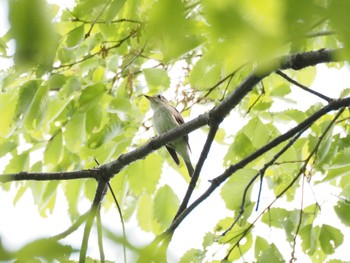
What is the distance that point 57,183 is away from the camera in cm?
261

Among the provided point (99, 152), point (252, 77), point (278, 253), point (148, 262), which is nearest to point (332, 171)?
point (278, 253)

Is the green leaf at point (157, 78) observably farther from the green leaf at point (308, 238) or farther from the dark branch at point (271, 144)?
the green leaf at point (308, 238)

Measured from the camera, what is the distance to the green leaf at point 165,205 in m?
2.34

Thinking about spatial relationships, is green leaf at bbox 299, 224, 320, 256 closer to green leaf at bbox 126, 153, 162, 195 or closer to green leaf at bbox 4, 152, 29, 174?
green leaf at bbox 126, 153, 162, 195

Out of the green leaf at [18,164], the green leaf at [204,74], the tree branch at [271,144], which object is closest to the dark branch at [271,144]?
the tree branch at [271,144]

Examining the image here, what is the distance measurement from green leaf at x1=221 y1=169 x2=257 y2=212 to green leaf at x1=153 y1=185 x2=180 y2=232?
28cm

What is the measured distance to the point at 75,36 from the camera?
2.04 m

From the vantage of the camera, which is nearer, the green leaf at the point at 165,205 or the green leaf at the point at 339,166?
the green leaf at the point at 339,166

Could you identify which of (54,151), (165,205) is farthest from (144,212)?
(54,151)

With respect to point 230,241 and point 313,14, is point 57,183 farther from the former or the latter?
point 313,14

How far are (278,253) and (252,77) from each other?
790mm

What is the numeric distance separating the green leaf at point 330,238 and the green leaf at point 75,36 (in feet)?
4.14

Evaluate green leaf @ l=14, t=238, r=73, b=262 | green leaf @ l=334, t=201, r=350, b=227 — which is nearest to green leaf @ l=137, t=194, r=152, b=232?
green leaf @ l=334, t=201, r=350, b=227

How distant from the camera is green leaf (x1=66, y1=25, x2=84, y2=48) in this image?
2035 millimetres
